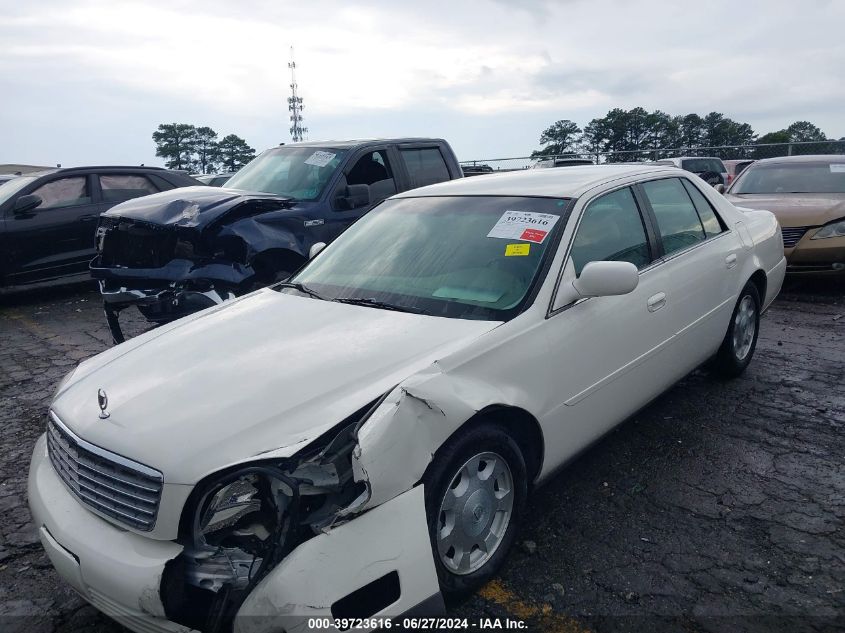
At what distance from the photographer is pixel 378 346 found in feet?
8.39

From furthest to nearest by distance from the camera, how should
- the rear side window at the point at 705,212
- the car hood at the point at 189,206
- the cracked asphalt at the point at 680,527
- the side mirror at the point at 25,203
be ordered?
1. the side mirror at the point at 25,203
2. the car hood at the point at 189,206
3. the rear side window at the point at 705,212
4. the cracked asphalt at the point at 680,527

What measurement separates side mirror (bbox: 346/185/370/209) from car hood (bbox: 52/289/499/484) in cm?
323

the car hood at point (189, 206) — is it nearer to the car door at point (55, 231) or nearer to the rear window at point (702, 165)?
the car door at point (55, 231)

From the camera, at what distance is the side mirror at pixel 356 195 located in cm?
625

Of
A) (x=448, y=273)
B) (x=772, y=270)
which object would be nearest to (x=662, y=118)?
(x=772, y=270)

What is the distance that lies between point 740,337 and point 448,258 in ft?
8.46

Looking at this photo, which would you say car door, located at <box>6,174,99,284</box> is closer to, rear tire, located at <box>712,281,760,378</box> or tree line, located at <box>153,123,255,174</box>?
rear tire, located at <box>712,281,760,378</box>

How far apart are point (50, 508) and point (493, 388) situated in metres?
1.64

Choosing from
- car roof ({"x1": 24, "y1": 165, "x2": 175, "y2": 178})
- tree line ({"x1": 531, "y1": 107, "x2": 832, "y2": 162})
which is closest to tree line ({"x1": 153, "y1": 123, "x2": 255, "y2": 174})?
tree line ({"x1": 531, "y1": 107, "x2": 832, "y2": 162})

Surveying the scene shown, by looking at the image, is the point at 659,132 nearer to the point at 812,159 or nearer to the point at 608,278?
the point at 812,159

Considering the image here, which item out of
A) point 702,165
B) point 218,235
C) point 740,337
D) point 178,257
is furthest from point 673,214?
point 702,165

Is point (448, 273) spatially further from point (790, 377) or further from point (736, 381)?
point (790, 377)

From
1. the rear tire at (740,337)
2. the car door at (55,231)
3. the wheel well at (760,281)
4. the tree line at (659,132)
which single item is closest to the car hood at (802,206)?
the wheel well at (760,281)

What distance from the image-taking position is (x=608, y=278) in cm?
280
